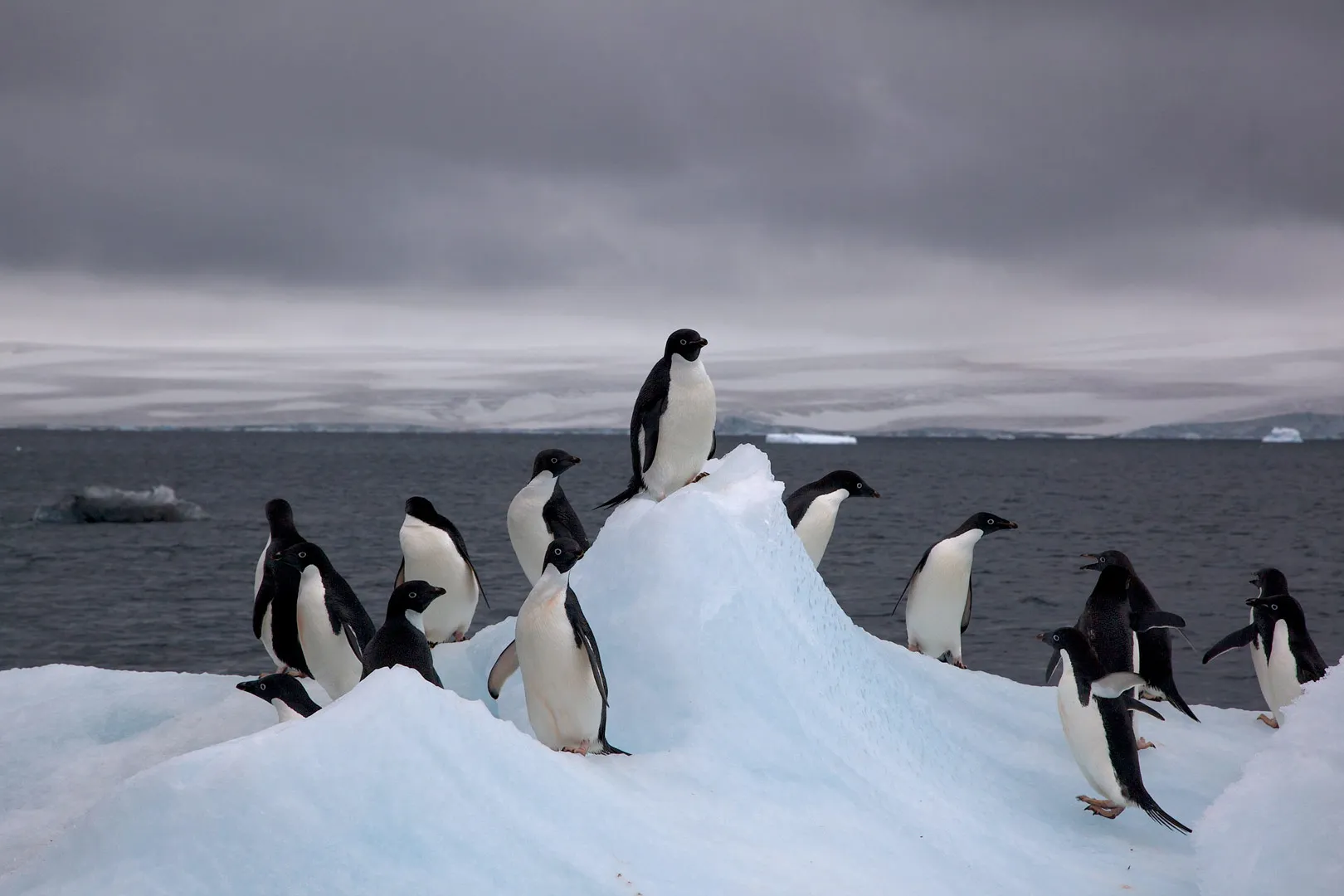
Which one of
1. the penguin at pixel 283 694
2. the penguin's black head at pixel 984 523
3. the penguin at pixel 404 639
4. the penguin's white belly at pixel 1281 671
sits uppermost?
the penguin's black head at pixel 984 523

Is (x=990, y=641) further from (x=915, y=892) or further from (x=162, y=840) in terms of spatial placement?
(x=162, y=840)


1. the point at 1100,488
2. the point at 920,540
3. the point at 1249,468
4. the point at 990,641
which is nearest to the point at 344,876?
the point at 990,641

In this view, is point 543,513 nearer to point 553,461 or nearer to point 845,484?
point 553,461

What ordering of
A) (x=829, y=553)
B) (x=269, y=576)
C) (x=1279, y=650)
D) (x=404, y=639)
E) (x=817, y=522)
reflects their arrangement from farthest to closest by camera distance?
(x=829, y=553), (x=817, y=522), (x=1279, y=650), (x=269, y=576), (x=404, y=639)

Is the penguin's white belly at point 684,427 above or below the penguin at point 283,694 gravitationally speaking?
above

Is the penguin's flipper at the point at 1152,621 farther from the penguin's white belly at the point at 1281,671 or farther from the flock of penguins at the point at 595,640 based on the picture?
the penguin's white belly at the point at 1281,671

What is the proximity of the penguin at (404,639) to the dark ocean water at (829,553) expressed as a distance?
10.9 m

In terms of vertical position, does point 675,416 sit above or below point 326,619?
above

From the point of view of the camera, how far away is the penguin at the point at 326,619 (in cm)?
663

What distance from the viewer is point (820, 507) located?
8.43 meters

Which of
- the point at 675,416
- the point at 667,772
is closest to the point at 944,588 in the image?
the point at 675,416

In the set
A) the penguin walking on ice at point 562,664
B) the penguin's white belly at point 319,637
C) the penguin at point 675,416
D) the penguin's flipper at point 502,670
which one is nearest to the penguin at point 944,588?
the penguin at point 675,416

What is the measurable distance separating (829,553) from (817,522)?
23.5m

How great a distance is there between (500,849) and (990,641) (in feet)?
50.1
